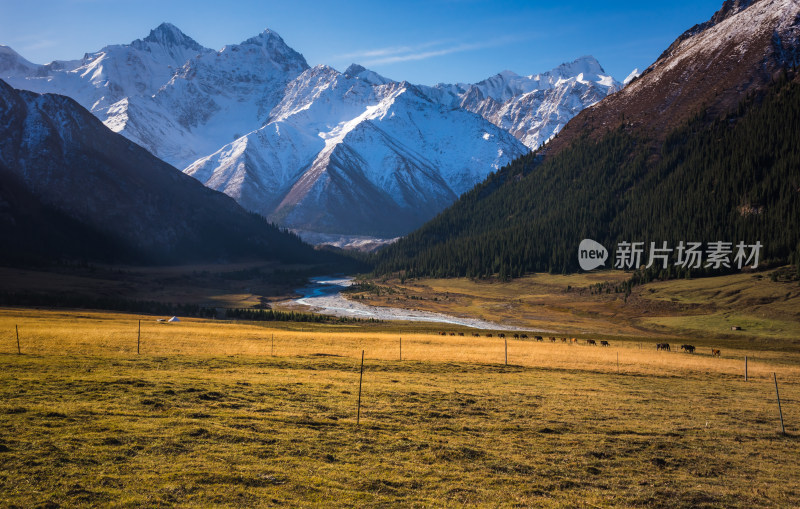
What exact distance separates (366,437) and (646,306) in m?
137

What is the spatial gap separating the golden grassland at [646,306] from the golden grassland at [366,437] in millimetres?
79667

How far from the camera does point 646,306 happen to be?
137 m

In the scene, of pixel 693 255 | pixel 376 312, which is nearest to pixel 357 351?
pixel 376 312

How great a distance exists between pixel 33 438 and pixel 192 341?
120 ft

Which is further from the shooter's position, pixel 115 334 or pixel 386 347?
pixel 386 347

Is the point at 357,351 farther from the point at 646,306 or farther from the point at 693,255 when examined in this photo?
the point at 693,255

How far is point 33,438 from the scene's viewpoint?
56.5ft

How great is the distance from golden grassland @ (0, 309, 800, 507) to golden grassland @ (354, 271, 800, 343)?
79.7 m

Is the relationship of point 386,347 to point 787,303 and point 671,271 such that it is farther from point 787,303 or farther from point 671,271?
point 671,271

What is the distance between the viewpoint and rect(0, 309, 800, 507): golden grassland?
15266mm

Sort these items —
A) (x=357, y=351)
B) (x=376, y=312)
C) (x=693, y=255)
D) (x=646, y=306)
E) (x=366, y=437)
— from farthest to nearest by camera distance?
1. (x=693, y=255)
2. (x=376, y=312)
3. (x=646, y=306)
4. (x=357, y=351)
5. (x=366, y=437)

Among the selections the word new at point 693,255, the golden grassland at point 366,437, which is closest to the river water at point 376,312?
the word new at point 693,255

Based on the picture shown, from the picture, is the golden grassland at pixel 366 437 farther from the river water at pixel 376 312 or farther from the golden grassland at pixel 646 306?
the river water at pixel 376 312

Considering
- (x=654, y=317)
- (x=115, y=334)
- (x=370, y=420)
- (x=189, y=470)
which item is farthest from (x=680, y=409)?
(x=654, y=317)
